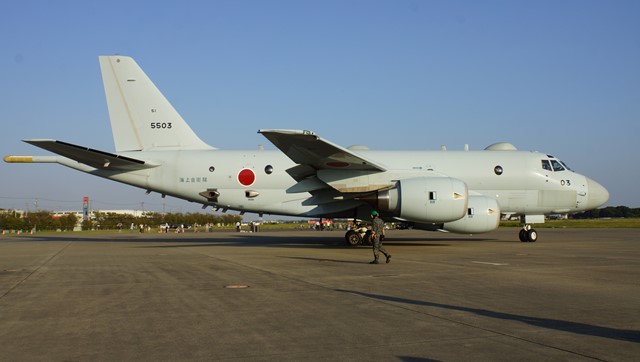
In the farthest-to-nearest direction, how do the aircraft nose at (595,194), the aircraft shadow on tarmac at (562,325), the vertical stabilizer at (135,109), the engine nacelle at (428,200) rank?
the aircraft nose at (595,194) → the vertical stabilizer at (135,109) → the engine nacelle at (428,200) → the aircraft shadow on tarmac at (562,325)

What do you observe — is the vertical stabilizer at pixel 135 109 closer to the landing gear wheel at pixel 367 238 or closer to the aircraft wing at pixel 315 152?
the aircraft wing at pixel 315 152

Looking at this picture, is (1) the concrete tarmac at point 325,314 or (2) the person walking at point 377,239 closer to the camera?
(1) the concrete tarmac at point 325,314

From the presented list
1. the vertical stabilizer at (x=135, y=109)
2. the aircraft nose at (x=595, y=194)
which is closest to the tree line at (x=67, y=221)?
the vertical stabilizer at (x=135, y=109)

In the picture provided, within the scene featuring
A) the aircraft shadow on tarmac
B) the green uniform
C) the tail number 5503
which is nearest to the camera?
the aircraft shadow on tarmac

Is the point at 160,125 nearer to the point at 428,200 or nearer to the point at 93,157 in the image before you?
the point at 93,157

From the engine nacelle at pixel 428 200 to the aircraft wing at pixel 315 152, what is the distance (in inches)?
50.0

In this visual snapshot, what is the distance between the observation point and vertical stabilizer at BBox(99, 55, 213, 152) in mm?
23969

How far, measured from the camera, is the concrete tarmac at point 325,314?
5121 millimetres

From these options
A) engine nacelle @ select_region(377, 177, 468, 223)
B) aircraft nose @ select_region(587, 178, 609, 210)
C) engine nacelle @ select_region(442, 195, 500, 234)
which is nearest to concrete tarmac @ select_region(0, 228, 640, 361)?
engine nacelle @ select_region(377, 177, 468, 223)

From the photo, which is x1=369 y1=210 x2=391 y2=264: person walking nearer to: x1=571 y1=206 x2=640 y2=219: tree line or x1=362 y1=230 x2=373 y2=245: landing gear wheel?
x1=362 y1=230 x2=373 y2=245: landing gear wheel

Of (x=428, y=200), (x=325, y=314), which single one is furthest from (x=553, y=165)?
(x=325, y=314)

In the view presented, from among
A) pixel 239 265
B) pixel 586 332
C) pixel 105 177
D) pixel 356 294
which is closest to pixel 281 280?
pixel 356 294

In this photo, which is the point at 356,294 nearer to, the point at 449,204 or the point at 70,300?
the point at 70,300

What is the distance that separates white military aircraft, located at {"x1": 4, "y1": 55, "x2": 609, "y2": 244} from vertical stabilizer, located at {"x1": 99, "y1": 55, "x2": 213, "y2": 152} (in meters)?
0.04
